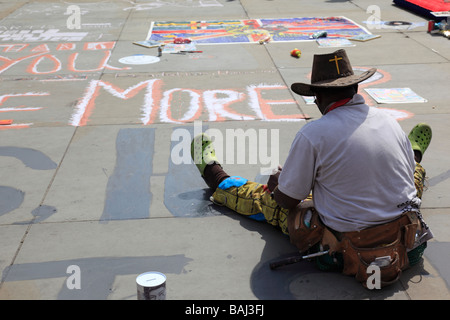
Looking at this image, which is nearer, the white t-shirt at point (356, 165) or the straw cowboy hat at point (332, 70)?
the white t-shirt at point (356, 165)

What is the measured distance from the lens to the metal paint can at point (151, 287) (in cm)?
261

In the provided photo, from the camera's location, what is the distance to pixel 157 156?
4.86 meters

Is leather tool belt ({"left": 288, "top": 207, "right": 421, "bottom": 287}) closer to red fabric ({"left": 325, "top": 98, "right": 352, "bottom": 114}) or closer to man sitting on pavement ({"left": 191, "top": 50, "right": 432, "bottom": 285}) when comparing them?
man sitting on pavement ({"left": 191, "top": 50, "right": 432, "bottom": 285})

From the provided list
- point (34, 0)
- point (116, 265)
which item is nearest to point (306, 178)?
point (116, 265)

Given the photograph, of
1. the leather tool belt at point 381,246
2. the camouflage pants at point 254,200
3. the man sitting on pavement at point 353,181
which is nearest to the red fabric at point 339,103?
the man sitting on pavement at point 353,181

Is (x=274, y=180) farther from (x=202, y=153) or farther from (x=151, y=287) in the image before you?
(x=151, y=287)

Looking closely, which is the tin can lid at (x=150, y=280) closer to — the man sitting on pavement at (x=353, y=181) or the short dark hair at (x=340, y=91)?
the man sitting on pavement at (x=353, y=181)

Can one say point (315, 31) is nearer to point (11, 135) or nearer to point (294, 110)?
point (294, 110)

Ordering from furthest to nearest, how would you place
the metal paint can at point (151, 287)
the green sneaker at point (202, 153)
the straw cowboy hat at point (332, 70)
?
the green sneaker at point (202, 153) < the straw cowboy hat at point (332, 70) < the metal paint can at point (151, 287)

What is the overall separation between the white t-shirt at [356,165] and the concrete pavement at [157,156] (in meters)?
0.45

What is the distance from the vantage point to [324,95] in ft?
9.90

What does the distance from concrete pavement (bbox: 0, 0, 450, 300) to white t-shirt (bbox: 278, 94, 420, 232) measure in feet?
1.47

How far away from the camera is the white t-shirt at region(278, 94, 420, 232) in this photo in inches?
114

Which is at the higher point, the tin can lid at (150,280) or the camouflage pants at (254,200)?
the tin can lid at (150,280)
